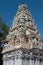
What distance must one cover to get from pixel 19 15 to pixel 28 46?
2749 mm

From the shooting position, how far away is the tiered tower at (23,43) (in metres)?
14.0

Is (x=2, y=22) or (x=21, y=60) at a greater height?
(x=2, y=22)

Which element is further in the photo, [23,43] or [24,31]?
[24,31]

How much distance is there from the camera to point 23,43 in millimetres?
14289

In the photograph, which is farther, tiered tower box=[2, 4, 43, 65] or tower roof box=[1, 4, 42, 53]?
tower roof box=[1, 4, 42, 53]

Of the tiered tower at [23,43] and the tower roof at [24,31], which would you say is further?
the tower roof at [24,31]

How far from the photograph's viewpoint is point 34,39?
14.8 meters

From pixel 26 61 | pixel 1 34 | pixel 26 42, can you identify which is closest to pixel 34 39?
pixel 26 42

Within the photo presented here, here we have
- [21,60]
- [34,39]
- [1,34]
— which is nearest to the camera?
[21,60]

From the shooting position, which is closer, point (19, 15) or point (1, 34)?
point (19, 15)

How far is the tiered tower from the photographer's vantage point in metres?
14.0

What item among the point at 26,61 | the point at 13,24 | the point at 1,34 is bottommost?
the point at 26,61

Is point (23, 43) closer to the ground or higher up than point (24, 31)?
closer to the ground

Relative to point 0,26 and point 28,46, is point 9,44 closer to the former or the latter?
point 28,46
